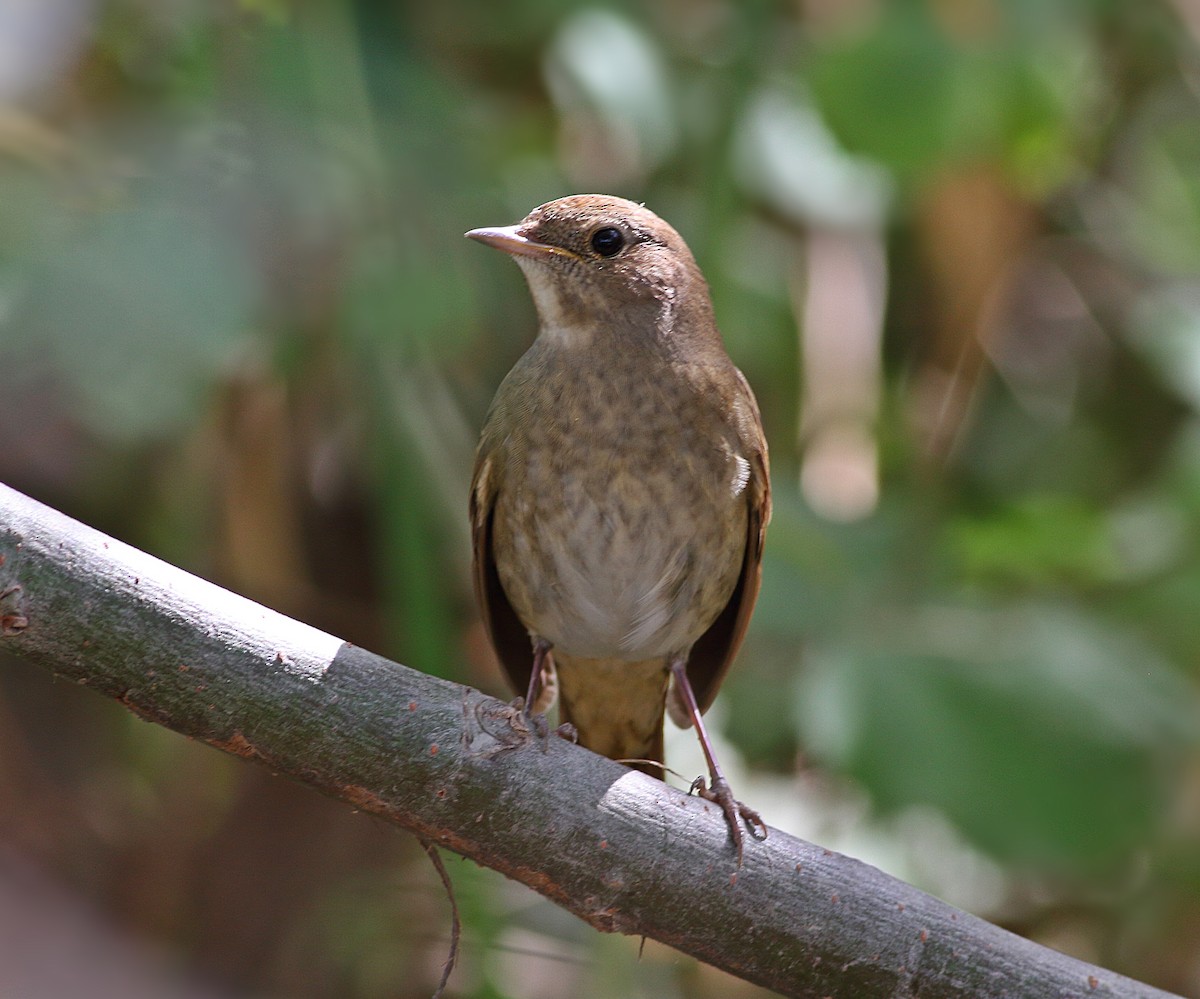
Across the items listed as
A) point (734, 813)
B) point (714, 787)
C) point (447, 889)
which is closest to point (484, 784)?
point (447, 889)

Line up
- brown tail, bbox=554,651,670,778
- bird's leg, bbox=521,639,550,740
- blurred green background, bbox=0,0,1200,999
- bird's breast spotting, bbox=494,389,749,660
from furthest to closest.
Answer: blurred green background, bbox=0,0,1200,999
brown tail, bbox=554,651,670,778
bird's leg, bbox=521,639,550,740
bird's breast spotting, bbox=494,389,749,660

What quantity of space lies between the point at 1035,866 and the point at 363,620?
2.10 meters

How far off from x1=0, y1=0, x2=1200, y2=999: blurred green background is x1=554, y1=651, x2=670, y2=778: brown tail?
0.39 meters

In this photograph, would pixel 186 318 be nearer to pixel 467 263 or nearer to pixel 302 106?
pixel 302 106

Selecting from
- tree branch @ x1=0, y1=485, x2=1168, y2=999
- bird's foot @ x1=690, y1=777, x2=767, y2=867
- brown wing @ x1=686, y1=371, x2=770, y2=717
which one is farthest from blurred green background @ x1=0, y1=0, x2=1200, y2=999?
tree branch @ x1=0, y1=485, x2=1168, y2=999

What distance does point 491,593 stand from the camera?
11.0 ft

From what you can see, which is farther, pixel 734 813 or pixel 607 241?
pixel 607 241

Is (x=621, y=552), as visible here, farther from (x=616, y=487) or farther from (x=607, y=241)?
(x=607, y=241)

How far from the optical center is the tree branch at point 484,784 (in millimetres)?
2012

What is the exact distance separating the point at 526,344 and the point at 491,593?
4.71ft

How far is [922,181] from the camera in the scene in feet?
14.3

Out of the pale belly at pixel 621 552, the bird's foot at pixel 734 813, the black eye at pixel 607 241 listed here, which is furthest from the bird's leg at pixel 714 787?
the black eye at pixel 607 241

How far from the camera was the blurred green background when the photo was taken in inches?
140

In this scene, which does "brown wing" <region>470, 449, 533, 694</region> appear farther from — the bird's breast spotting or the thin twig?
the thin twig
